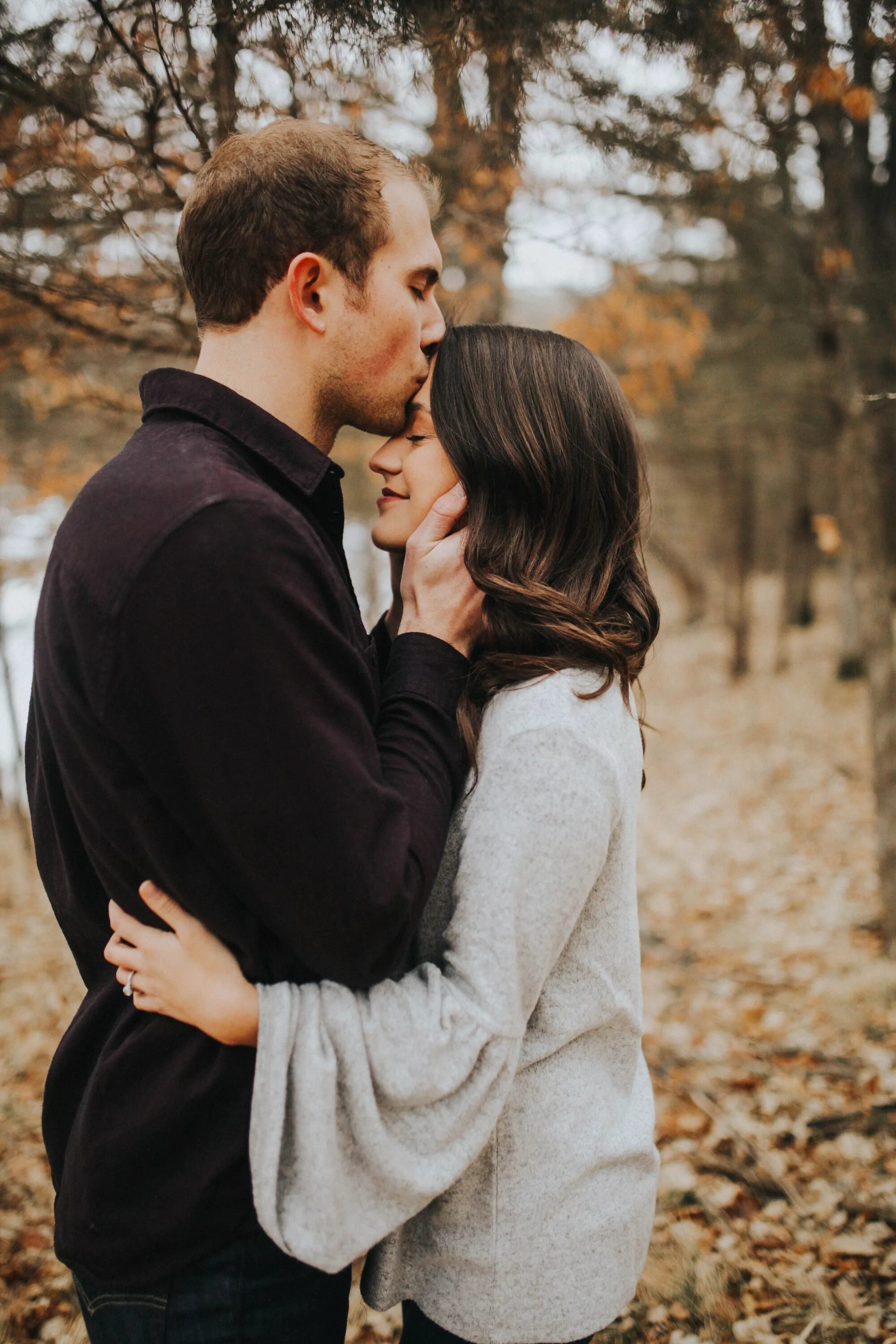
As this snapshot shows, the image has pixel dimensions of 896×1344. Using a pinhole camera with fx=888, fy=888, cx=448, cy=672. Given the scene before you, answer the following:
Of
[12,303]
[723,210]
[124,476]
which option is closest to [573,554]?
[124,476]

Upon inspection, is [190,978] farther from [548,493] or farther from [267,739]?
[548,493]

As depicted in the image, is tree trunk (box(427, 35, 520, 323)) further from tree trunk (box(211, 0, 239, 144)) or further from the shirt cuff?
the shirt cuff

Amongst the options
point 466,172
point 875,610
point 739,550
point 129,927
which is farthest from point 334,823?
point 739,550

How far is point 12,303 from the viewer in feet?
11.1

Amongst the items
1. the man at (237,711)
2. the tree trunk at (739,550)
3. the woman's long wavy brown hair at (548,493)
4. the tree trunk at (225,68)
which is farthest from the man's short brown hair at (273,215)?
the tree trunk at (739,550)

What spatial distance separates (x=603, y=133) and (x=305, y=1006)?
3140 mm

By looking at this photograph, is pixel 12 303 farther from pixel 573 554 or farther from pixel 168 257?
pixel 573 554

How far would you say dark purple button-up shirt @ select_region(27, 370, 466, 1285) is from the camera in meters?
1.18

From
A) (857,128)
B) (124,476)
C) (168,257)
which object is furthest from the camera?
(857,128)

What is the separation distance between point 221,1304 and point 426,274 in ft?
5.94

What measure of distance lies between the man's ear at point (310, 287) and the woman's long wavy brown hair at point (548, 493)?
0.32 meters

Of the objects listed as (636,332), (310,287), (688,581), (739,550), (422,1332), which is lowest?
(422,1332)

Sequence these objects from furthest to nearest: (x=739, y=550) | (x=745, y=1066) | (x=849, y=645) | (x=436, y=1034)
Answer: (x=739, y=550)
(x=849, y=645)
(x=745, y=1066)
(x=436, y=1034)

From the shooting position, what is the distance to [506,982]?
1.34 m
